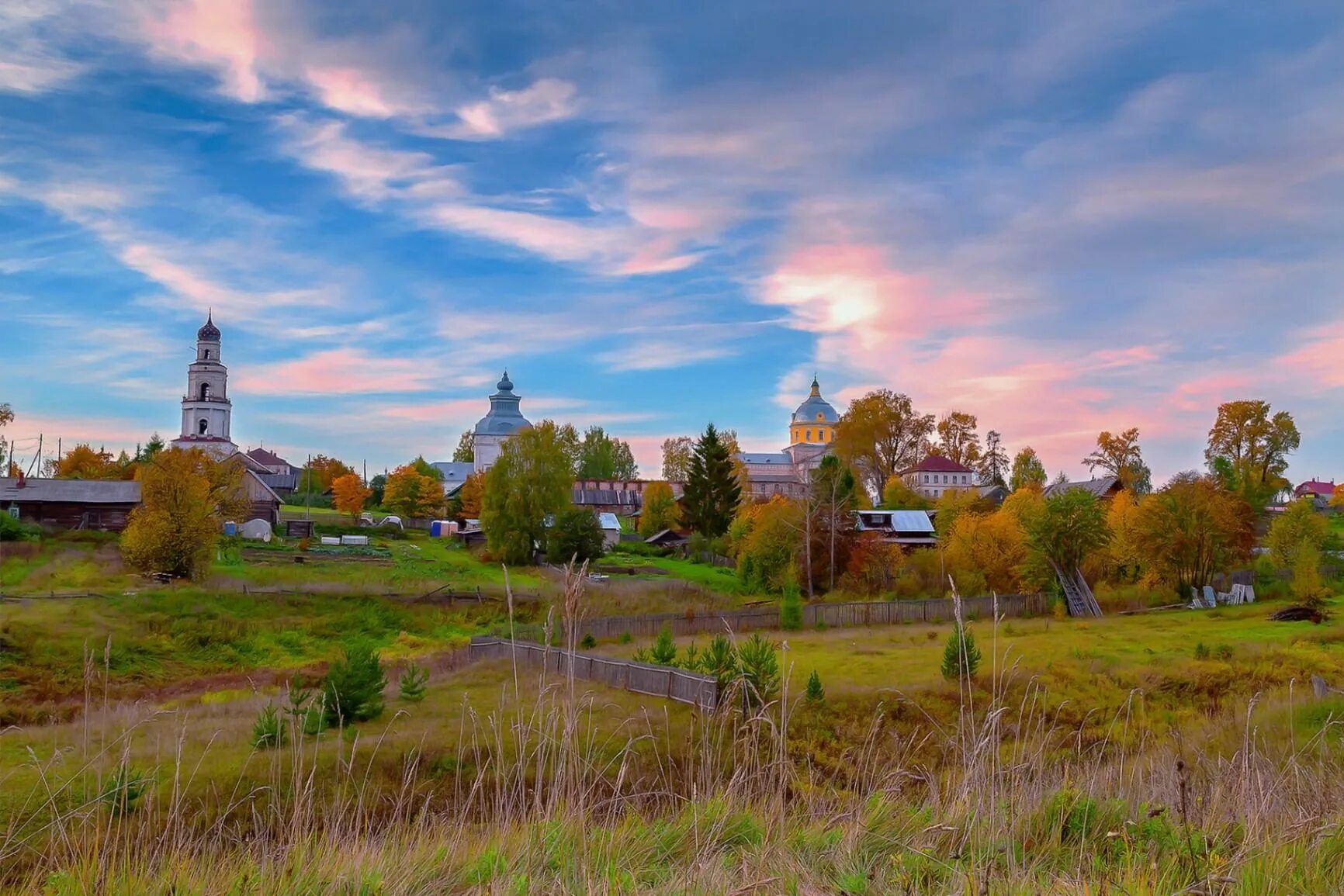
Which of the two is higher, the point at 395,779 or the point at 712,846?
the point at 712,846

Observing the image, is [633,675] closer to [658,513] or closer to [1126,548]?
[1126,548]

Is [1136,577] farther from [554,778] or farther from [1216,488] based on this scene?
[554,778]

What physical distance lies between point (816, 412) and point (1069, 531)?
83.3 metres

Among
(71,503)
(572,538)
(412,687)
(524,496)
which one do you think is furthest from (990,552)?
(71,503)

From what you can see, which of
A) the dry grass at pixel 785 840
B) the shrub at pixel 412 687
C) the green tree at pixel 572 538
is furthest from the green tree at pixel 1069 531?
the dry grass at pixel 785 840

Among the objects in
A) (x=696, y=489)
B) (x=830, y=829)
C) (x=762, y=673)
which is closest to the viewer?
(x=830, y=829)

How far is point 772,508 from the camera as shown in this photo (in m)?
42.7

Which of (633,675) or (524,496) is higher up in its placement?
(524,496)

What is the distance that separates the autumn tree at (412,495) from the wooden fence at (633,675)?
46.6 metres

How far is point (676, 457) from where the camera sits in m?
107

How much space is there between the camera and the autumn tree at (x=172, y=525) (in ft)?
112

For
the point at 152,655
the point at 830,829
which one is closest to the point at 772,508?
the point at 152,655

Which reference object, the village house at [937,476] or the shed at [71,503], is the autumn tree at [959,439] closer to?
the village house at [937,476]

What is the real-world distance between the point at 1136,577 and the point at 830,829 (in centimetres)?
4043
